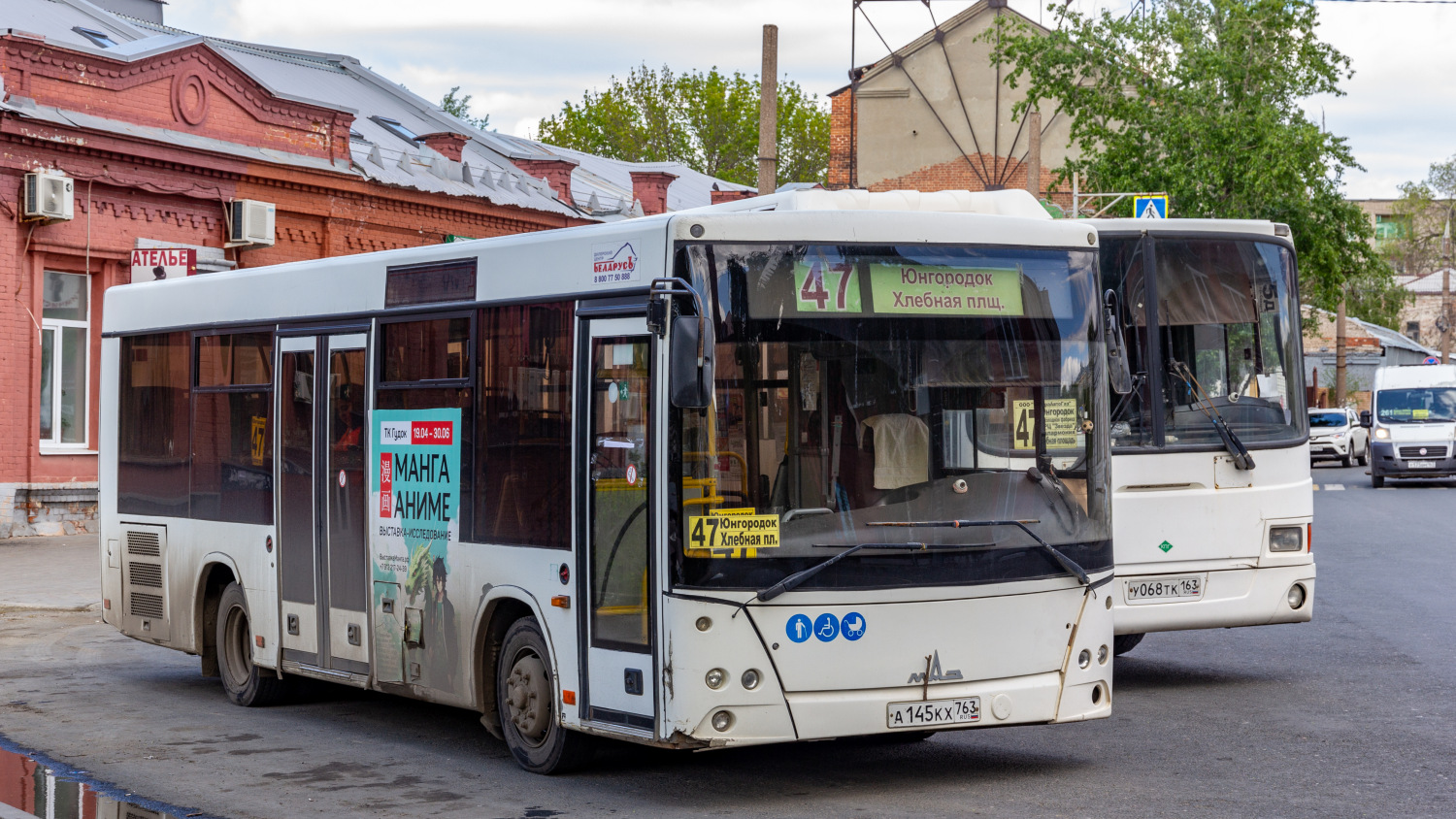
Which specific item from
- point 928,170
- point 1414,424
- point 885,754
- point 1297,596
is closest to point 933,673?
point 885,754

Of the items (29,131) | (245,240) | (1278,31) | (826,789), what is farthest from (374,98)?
(826,789)

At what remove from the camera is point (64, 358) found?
74.5 ft

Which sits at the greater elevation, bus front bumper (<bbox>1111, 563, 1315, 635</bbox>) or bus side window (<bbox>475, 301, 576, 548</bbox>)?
bus side window (<bbox>475, 301, 576, 548</bbox>)

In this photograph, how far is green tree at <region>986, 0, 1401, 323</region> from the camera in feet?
113

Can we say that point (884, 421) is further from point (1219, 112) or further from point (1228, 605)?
point (1219, 112)

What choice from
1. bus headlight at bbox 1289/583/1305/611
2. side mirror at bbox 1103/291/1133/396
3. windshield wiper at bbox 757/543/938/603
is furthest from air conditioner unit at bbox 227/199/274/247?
windshield wiper at bbox 757/543/938/603

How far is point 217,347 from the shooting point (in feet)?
35.5

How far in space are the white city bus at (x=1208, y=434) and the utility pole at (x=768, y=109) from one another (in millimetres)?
8945

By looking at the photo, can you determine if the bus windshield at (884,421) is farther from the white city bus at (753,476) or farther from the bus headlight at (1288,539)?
the bus headlight at (1288,539)

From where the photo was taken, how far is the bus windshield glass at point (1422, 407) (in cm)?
3516

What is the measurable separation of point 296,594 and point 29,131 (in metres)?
13.8

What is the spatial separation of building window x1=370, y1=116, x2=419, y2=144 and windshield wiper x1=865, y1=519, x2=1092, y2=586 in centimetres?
2665

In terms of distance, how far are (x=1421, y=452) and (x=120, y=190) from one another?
2578 cm

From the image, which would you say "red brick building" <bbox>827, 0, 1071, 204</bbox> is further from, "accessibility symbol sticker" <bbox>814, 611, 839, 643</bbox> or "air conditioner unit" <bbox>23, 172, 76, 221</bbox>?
"accessibility symbol sticker" <bbox>814, 611, 839, 643</bbox>
